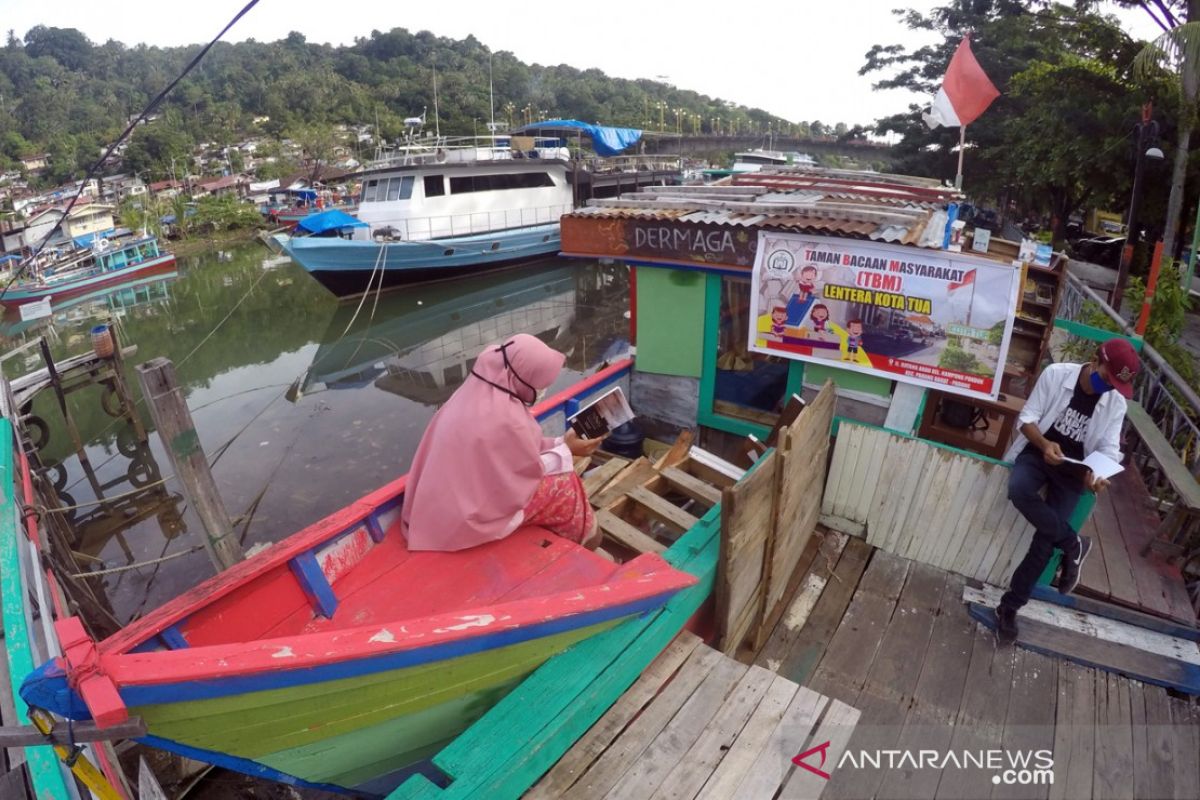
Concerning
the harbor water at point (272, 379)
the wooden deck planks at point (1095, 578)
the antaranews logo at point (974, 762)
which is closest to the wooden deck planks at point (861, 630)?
the antaranews logo at point (974, 762)

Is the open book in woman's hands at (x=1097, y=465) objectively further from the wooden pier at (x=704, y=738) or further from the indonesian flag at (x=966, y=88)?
the indonesian flag at (x=966, y=88)

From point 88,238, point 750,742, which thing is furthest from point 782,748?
point 88,238

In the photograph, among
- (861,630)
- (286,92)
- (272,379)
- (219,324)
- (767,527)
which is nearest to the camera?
(767,527)

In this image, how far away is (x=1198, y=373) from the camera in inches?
288

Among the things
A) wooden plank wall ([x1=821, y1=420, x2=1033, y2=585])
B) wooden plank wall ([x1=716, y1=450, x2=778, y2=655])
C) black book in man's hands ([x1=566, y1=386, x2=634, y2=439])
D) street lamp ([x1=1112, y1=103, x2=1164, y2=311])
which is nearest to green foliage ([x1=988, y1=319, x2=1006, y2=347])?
wooden plank wall ([x1=821, y1=420, x2=1033, y2=585])

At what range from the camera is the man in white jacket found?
3375 millimetres

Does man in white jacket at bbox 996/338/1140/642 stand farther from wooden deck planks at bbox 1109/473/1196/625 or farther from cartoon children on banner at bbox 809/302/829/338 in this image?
cartoon children on banner at bbox 809/302/829/338

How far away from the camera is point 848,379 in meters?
5.04

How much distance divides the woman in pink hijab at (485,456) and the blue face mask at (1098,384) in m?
2.89

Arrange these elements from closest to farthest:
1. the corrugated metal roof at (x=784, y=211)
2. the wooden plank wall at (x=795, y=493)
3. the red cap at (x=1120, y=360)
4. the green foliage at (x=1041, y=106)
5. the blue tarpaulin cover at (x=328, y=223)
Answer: the red cap at (x=1120, y=360) → the wooden plank wall at (x=795, y=493) → the corrugated metal roof at (x=784, y=211) → the green foliage at (x=1041, y=106) → the blue tarpaulin cover at (x=328, y=223)

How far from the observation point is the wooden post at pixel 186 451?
5.36 m

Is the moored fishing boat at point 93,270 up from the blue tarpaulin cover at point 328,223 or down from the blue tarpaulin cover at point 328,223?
down

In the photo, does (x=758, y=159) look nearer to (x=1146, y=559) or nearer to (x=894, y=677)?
(x=1146, y=559)

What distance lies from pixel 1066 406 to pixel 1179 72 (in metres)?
12.0
